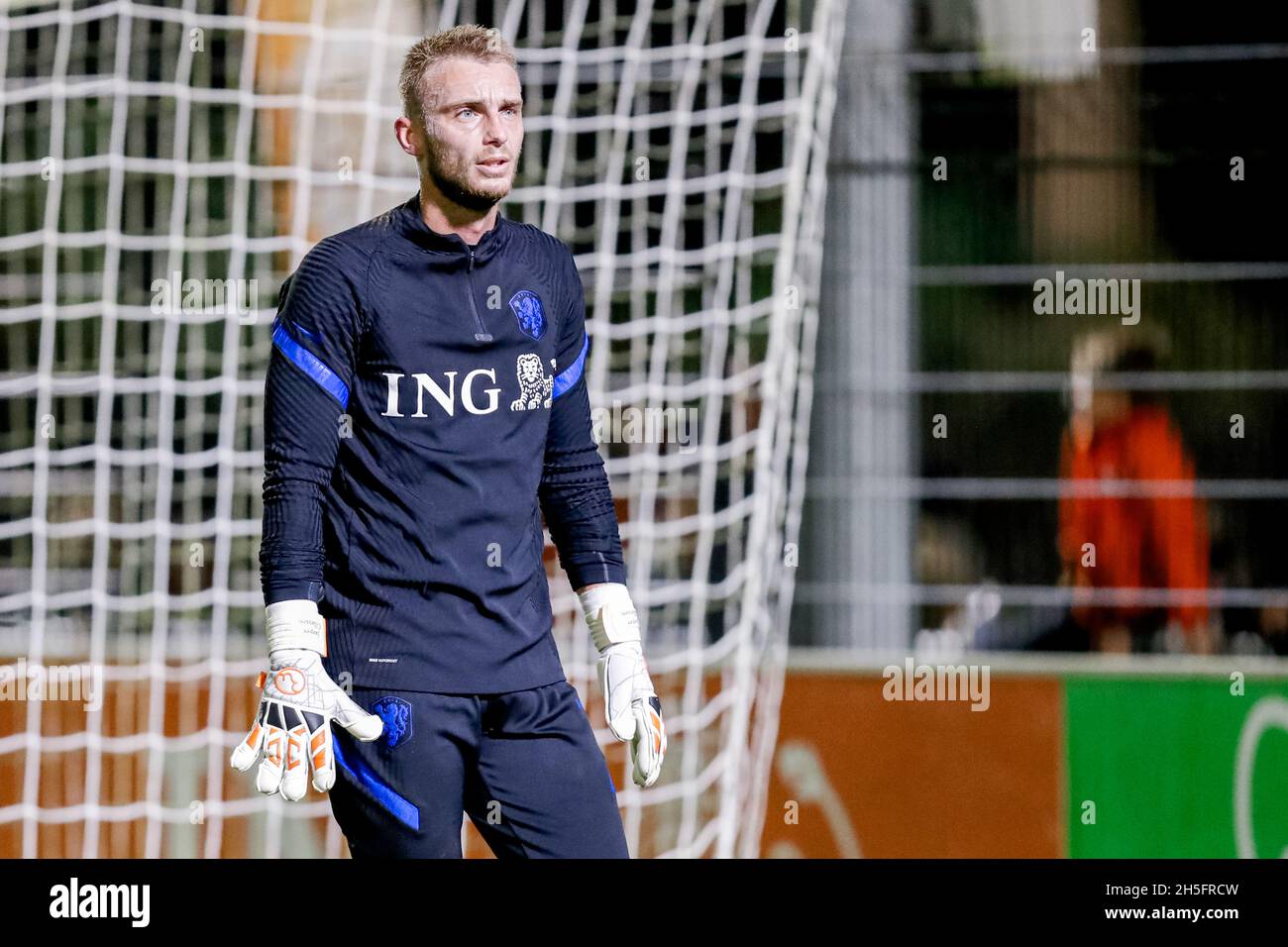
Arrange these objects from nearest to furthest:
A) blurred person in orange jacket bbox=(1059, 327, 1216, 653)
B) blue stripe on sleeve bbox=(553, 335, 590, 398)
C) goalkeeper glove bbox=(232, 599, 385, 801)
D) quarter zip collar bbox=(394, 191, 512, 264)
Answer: goalkeeper glove bbox=(232, 599, 385, 801)
quarter zip collar bbox=(394, 191, 512, 264)
blue stripe on sleeve bbox=(553, 335, 590, 398)
blurred person in orange jacket bbox=(1059, 327, 1216, 653)

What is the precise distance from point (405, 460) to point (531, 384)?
21 centimetres

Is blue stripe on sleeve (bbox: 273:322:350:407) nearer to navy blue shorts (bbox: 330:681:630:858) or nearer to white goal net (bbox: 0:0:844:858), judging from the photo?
navy blue shorts (bbox: 330:681:630:858)

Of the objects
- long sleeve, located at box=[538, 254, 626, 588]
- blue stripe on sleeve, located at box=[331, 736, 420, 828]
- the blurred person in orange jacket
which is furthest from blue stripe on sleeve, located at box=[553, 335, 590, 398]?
the blurred person in orange jacket

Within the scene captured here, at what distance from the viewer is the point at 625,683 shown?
8.73 feet

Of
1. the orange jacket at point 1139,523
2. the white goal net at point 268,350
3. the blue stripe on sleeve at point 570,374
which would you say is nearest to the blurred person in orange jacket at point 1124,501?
the orange jacket at point 1139,523

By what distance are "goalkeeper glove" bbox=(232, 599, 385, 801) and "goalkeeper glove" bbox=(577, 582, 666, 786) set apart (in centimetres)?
40

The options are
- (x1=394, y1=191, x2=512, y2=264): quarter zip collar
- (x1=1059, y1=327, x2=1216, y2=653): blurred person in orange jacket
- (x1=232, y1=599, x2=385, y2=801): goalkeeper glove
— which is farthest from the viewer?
(x1=1059, y1=327, x2=1216, y2=653): blurred person in orange jacket

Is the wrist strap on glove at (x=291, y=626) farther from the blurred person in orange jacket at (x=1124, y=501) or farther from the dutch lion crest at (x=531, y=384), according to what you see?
the blurred person in orange jacket at (x=1124, y=501)

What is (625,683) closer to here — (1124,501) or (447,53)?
(447,53)

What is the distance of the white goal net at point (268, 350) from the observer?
4.14 meters

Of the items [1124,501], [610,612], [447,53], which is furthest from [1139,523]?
[447,53]

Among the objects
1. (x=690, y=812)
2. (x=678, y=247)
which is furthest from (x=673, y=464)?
(x=690, y=812)

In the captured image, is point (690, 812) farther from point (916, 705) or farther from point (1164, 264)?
point (1164, 264)

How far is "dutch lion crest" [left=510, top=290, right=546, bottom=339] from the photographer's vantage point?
100 inches
